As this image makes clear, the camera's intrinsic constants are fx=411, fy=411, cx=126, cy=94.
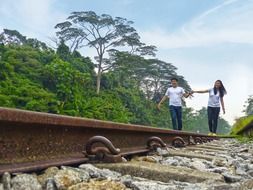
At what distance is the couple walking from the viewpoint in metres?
8.11

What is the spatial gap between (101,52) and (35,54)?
485 inches

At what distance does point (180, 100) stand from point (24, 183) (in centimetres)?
694

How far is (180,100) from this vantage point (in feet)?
26.8

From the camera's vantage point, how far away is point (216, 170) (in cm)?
239

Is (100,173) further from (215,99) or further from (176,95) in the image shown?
(215,99)

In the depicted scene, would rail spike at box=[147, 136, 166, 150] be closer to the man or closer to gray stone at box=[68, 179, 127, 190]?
gray stone at box=[68, 179, 127, 190]

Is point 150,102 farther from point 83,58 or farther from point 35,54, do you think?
point 35,54

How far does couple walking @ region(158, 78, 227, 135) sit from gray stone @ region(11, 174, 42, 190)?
6.76 metres

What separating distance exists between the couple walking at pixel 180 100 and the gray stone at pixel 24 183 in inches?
266

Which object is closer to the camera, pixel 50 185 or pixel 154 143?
pixel 50 185

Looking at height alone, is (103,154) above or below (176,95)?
below

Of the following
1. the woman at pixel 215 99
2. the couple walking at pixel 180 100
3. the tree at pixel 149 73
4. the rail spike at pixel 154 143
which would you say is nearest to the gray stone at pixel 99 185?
the rail spike at pixel 154 143

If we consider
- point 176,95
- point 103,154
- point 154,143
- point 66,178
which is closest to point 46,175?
point 66,178

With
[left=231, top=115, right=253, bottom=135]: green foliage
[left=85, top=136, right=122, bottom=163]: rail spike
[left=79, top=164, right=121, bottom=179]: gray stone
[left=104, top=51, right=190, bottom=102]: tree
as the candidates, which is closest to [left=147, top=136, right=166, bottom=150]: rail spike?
[left=85, top=136, right=122, bottom=163]: rail spike
